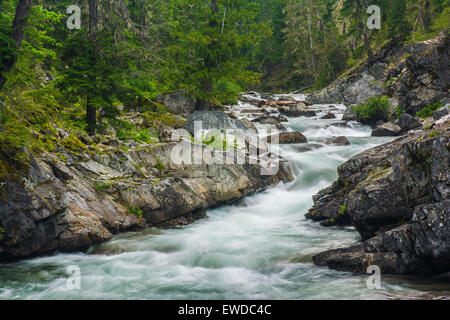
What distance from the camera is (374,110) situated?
23.2m

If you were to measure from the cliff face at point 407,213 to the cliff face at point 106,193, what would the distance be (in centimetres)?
515

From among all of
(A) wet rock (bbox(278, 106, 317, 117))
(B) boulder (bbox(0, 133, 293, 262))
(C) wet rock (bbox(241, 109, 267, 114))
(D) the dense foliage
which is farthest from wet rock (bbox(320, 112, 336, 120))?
(B) boulder (bbox(0, 133, 293, 262))

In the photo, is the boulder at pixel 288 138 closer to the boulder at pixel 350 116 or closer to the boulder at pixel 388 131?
the boulder at pixel 388 131

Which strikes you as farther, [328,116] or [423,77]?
[328,116]

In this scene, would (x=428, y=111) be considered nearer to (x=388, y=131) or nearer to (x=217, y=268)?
(x=388, y=131)

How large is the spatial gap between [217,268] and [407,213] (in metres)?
4.32

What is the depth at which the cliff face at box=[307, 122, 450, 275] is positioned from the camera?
5.72 metres

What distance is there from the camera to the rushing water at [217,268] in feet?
20.6

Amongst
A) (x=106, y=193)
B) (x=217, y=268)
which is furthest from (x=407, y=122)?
(x=106, y=193)

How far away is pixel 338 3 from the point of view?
4856 centimetres

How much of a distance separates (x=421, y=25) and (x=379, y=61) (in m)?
4.54

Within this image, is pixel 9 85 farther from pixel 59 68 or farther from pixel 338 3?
pixel 338 3

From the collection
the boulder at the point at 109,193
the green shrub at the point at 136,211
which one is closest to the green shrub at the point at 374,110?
the boulder at the point at 109,193

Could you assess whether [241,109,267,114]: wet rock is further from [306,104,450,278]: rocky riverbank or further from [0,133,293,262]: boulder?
[306,104,450,278]: rocky riverbank
